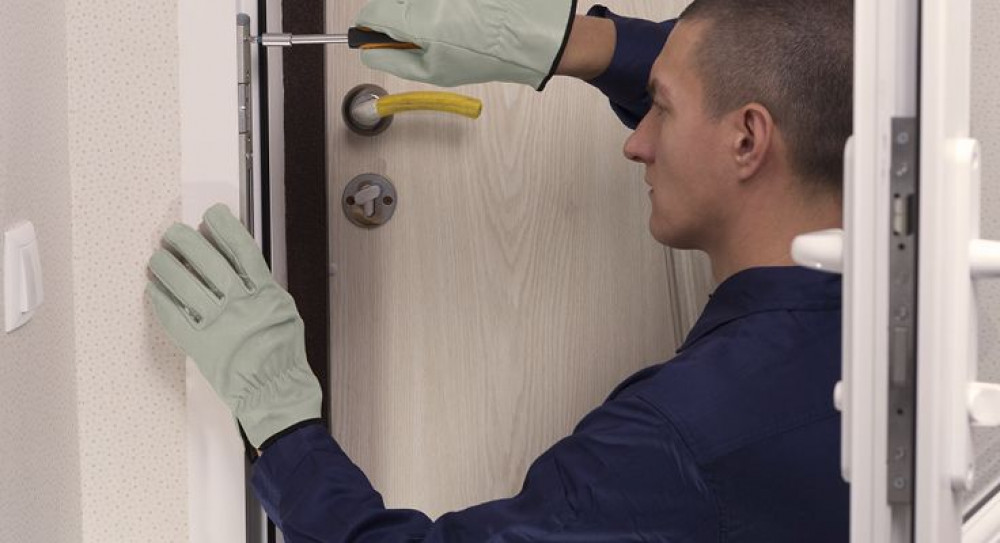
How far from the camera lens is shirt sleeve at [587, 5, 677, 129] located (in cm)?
136

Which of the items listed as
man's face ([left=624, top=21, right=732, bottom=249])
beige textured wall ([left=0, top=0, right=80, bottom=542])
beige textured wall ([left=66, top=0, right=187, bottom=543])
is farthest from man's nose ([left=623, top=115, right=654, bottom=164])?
beige textured wall ([left=0, top=0, right=80, bottom=542])

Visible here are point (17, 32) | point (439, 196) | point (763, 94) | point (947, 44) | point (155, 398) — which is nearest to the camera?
point (947, 44)

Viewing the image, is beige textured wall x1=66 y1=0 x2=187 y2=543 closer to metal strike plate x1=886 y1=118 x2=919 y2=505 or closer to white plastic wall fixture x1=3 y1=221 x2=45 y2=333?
white plastic wall fixture x1=3 y1=221 x2=45 y2=333

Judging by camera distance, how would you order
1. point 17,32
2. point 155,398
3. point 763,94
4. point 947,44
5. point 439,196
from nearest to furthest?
point 947,44 → point 17,32 → point 763,94 → point 155,398 → point 439,196

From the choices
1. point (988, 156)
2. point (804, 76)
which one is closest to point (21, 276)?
point (804, 76)

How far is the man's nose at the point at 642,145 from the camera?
1271 mm

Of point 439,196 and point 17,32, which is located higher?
point 17,32

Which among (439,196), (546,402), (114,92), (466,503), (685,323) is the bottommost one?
(466,503)

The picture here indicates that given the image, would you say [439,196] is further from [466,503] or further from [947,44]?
[947,44]

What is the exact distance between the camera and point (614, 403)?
1.10 meters

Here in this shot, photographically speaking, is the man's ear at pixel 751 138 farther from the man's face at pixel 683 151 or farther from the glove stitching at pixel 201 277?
the glove stitching at pixel 201 277

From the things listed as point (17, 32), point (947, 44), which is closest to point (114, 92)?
point (17, 32)

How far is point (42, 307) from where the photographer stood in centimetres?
114

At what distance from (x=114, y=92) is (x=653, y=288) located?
2.42ft
